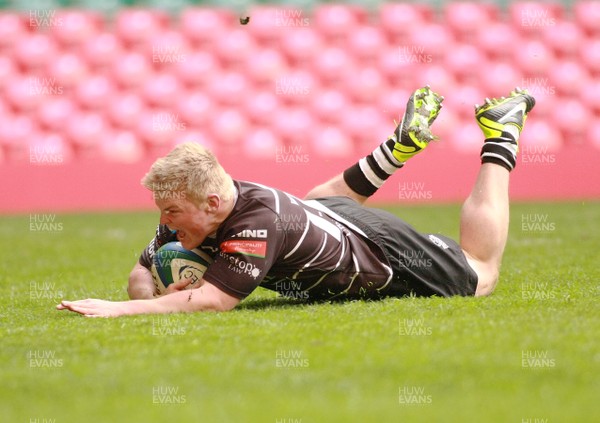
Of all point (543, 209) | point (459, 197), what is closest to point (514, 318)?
point (543, 209)

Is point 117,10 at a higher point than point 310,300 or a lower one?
higher

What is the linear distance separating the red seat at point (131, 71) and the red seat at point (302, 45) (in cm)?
193

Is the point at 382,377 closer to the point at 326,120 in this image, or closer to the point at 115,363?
the point at 115,363

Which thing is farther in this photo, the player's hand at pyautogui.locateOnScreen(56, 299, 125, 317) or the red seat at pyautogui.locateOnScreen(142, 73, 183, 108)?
the red seat at pyautogui.locateOnScreen(142, 73, 183, 108)

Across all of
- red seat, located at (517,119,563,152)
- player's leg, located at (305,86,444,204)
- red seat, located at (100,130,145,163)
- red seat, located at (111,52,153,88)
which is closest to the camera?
player's leg, located at (305,86,444,204)

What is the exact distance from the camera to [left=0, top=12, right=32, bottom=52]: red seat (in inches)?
520

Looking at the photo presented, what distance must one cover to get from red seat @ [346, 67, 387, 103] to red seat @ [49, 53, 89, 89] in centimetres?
364

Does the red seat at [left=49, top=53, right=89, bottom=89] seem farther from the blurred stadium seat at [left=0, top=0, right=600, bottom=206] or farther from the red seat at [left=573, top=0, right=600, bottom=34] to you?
the red seat at [left=573, top=0, right=600, bottom=34]

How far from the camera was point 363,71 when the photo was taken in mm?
13133

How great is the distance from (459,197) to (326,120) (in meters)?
2.42

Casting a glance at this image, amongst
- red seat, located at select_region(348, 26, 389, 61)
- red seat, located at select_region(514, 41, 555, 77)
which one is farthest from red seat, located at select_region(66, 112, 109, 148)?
red seat, located at select_region(514, 41, 555, 77)

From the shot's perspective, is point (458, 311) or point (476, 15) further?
point (476, 15)

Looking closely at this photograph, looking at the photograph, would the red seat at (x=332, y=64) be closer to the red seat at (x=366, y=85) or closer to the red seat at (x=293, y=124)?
the red seat at (x=366, y=85)

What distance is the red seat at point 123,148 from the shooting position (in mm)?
12195
